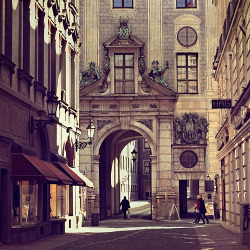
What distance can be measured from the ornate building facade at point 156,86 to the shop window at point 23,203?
76.6 ft

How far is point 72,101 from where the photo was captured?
36.0 meters

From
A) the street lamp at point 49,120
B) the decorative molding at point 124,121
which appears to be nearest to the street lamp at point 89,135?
the street lamp at point 49,120

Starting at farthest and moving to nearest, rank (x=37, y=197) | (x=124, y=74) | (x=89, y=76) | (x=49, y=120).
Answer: (x=124, y=74), (x=89, y=76), (x=37, y=197), (x=49, y=120)

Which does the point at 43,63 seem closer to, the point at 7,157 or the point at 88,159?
the point at 7,157

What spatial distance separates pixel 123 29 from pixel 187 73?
488 cm

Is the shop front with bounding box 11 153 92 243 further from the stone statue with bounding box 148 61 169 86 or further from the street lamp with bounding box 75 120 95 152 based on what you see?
the stone statue with bounding box 148 61 169 86

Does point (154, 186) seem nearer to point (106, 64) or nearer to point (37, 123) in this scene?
point (106, 64)

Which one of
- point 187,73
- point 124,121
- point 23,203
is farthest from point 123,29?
point 23,203

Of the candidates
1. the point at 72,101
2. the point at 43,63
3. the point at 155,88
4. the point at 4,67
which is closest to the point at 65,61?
the point at 72,101

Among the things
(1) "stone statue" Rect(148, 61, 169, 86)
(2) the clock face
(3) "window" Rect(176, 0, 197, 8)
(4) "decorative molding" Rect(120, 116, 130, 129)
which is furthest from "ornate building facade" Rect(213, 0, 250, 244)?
(3) "window" Rect(176, 0, 197, 8)

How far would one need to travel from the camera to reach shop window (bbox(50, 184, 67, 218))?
29453 mm

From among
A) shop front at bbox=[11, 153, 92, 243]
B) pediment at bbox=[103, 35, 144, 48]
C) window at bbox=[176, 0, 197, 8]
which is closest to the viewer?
shop front at bbox=[11, 153, 92, 243]

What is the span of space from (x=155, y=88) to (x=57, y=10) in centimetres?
1873

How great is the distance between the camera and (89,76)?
48.9m
